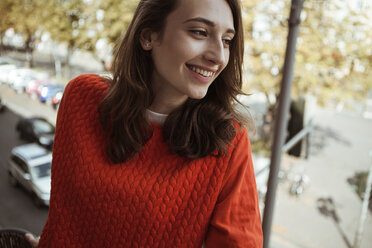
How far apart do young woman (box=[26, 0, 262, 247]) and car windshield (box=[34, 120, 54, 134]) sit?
6.95m

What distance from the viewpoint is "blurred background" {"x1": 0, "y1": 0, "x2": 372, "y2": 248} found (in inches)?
240

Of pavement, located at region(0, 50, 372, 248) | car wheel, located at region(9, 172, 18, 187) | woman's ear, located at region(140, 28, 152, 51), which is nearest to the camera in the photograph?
woman's ear, located at region(140, 28, 152, 51)

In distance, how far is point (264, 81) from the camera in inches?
339

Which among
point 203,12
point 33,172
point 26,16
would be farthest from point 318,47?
point 203,12

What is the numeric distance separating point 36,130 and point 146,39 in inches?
285

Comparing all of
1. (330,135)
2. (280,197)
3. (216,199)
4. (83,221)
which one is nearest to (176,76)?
(216,199)

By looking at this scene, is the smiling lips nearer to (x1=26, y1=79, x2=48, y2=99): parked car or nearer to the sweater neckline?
the sweater neckline

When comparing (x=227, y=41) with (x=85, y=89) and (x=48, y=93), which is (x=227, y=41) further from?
(x=48, y=93)

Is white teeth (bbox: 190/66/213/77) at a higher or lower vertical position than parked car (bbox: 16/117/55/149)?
higher

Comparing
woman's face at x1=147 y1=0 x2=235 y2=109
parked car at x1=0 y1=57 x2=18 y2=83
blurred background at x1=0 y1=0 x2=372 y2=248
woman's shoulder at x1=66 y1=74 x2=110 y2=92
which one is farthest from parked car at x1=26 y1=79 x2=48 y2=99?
woman's face at x1=147 y1=0 x2=235 y2=109

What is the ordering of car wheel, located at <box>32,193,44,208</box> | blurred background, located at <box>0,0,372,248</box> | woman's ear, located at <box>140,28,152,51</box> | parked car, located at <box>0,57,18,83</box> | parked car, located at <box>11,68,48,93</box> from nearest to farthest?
woman's ear, located at <box>140,28,152,51</box>
parked car, located at <box>0,57,18,83</box>
car wheel, located at <box>32,193,44,208</box>
blurred background, located at <box>0,0,372,248</box>
parked car, located at <box>11,68,48,93</box>

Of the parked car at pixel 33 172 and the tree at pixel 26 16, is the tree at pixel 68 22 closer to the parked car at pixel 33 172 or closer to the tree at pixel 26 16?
the tree at pixel 26 16

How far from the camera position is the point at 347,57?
7559 mm

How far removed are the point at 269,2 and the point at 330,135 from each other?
8071 mm
